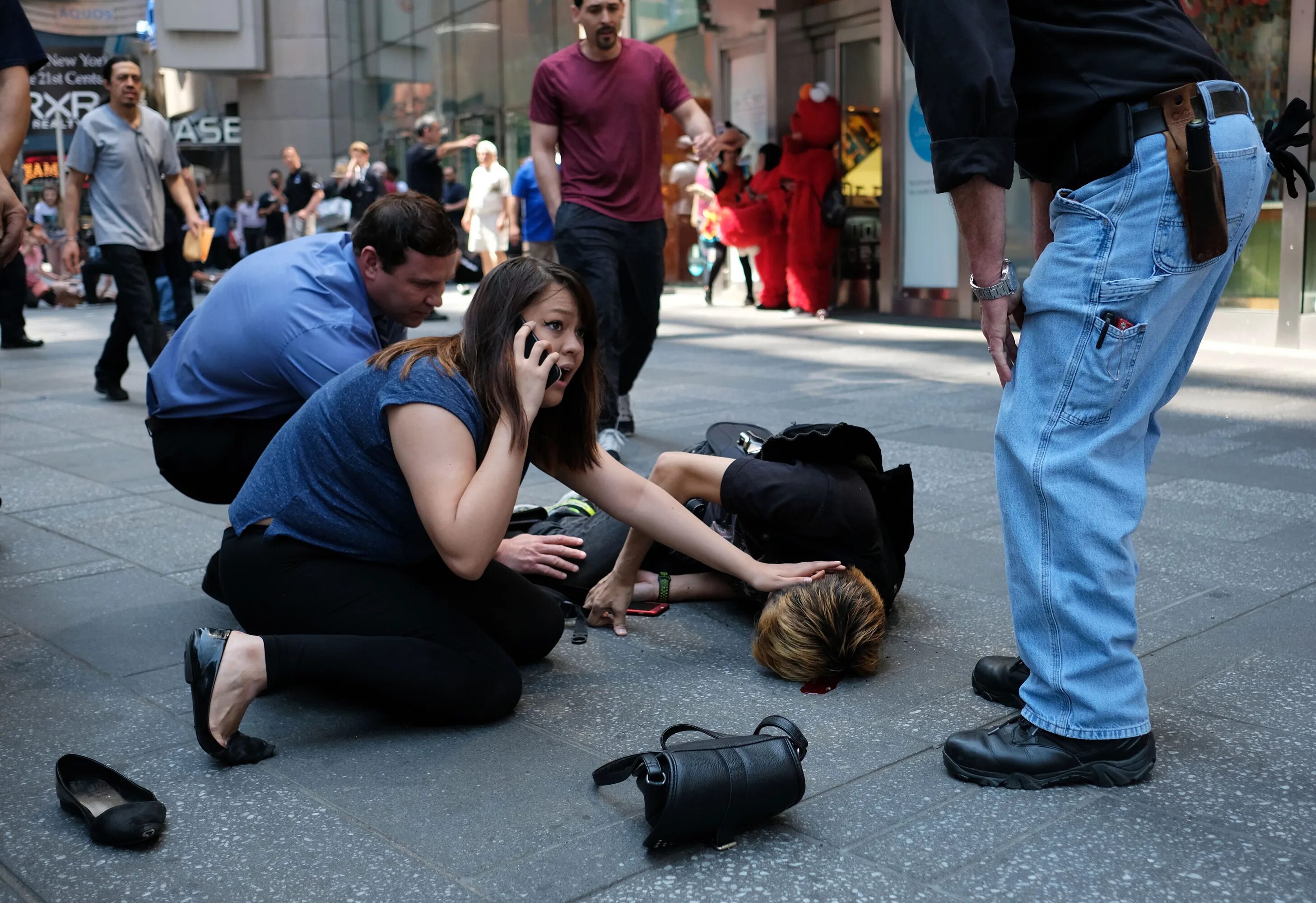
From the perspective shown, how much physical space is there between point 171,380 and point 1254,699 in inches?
116


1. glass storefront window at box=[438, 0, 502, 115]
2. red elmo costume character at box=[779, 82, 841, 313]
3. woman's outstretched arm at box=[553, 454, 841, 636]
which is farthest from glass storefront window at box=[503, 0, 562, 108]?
woman's outstretched arm at box=[553, 454, 841, 636]

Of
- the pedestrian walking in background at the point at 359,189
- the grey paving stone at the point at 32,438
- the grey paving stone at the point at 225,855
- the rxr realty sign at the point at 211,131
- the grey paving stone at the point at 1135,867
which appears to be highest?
the rxr realty sign at the point at 211,131

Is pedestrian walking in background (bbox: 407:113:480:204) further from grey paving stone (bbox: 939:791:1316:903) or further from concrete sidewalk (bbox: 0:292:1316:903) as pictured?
grey paving stone (bbox: 939:791:1316:903)

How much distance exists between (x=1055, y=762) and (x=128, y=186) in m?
6.98

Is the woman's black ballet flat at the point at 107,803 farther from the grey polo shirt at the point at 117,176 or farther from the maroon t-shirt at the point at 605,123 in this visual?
the grey polo shirt at the point at 117,176

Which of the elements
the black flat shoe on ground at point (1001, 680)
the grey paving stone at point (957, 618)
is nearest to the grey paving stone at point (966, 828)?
the black flat shoe on ground at point (1001, 680)

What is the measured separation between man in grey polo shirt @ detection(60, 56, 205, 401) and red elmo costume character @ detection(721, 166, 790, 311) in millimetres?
6163

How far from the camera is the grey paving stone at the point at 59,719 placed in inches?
102

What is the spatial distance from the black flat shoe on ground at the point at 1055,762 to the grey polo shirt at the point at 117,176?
684 cm

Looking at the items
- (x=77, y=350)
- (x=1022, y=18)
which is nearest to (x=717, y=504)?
(x=1022, y=18)

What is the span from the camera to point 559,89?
232 inches

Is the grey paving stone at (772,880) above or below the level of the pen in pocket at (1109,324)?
below

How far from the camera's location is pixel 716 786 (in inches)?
83.9

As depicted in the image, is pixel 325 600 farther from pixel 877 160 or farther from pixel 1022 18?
pixel 877 160
